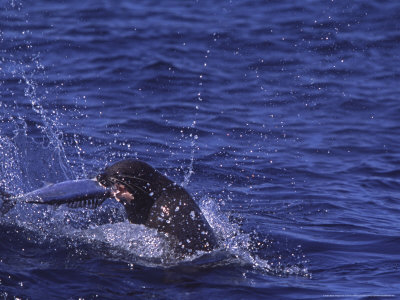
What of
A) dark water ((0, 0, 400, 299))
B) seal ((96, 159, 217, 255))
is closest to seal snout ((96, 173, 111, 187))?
seal ((96, 159, 217, 255))

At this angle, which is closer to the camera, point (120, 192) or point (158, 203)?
point (120, 192)

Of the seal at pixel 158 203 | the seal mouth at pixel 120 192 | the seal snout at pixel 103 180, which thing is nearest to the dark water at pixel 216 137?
the seal at pixel 158 203

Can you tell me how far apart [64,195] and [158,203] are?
86 centimetres

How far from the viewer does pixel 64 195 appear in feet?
24.7

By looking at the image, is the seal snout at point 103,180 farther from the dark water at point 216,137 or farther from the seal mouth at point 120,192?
the dark water at point 216,137

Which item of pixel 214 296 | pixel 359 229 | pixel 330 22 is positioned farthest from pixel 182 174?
pixel 330 22

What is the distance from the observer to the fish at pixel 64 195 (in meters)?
7.42

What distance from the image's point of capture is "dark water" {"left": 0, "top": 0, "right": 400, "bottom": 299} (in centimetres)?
759

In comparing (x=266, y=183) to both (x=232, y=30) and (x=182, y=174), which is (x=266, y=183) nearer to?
(x=182, y=174)

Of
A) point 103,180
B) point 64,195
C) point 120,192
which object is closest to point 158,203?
point 120,192

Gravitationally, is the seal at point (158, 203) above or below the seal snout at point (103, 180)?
below

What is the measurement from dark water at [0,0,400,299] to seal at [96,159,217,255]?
0.52ft

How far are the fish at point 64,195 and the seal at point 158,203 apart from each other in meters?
0.10

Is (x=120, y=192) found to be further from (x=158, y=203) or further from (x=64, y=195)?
(x=64, y=195)
